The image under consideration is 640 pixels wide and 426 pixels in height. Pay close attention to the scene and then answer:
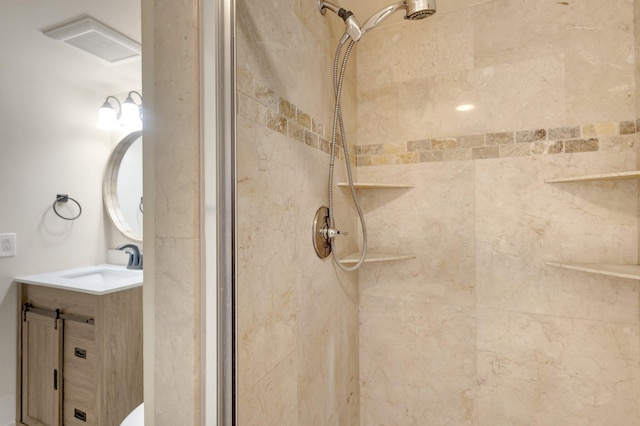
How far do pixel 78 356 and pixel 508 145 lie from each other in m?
1.62

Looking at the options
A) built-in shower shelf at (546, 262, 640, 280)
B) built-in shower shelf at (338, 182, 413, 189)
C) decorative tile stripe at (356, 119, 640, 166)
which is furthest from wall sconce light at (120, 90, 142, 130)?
built-in shower shelf at (546, 262, 640, 280)

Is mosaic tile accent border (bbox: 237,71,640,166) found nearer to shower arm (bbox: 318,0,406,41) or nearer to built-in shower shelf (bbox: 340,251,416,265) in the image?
shower arm (bbox: 318,0,406,41)

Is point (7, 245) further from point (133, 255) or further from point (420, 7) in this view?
point (420, 7)

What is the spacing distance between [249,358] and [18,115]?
68cm

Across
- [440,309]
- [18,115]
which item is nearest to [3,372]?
[18,115]

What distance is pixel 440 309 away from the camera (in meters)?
1.51

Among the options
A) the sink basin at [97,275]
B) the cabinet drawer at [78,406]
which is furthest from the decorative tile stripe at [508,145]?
the cabinet drawer at [78,406]

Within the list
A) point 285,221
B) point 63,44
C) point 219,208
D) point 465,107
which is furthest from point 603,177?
point 63,44

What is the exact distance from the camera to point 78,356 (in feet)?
1.85

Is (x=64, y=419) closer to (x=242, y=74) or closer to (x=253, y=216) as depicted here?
(x=253, y=216)

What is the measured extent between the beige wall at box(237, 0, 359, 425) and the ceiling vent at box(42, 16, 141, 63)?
250 millimetres

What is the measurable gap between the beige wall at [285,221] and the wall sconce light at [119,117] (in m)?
0.23

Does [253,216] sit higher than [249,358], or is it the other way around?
[253,216]

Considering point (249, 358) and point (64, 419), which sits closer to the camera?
point (64, 419)
